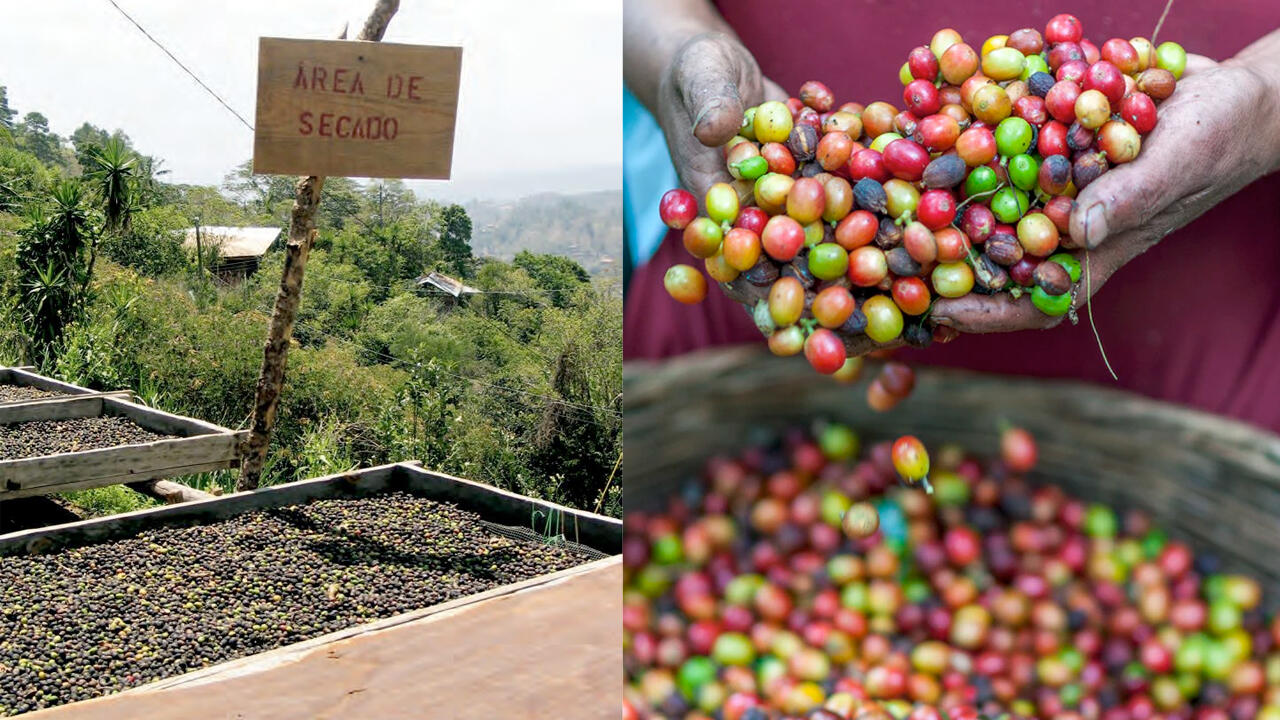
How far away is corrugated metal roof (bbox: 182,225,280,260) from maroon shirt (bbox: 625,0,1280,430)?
186 inches

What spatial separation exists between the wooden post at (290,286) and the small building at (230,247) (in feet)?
6.05

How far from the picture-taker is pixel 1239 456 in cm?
124

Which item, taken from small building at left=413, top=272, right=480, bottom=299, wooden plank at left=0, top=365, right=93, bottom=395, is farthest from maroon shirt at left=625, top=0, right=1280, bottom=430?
wooden plank at left=0, top=365, right=93, bottom=395

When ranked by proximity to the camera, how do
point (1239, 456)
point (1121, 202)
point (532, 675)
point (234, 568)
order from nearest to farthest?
point (1121, 202)
point (1239, 456)
point (532, 675)
point (234, 568)

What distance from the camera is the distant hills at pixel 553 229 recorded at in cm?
525

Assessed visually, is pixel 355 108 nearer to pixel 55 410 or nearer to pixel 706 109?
pixel 706 109

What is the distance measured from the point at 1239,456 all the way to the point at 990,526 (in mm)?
297

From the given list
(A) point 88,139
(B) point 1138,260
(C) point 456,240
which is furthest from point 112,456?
(B) point 1138,260

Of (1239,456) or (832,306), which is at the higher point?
(832,306)

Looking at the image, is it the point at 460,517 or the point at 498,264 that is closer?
the point at 460,517

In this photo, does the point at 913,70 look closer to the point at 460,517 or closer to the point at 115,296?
the point at 460,517

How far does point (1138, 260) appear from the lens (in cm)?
121

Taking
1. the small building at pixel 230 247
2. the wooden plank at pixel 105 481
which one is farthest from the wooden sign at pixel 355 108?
the small building at pixel 230 247

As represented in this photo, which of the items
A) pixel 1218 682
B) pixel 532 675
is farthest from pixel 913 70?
pixel 532 675
